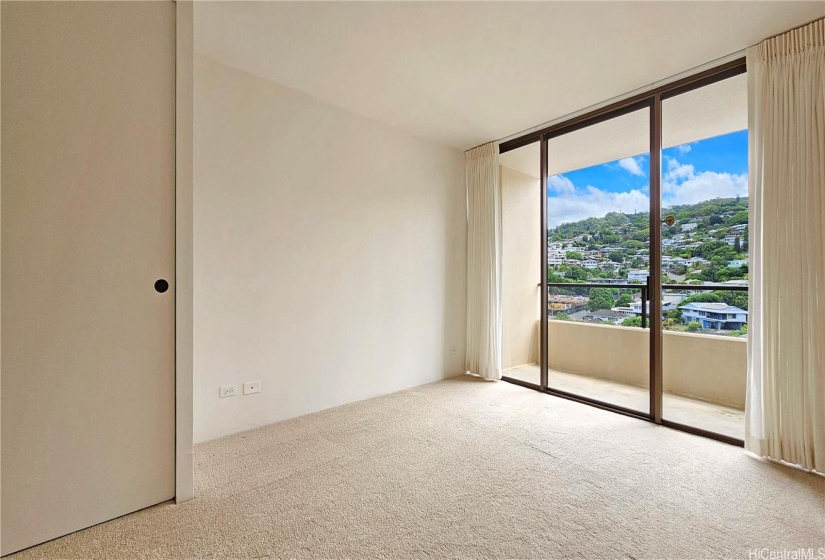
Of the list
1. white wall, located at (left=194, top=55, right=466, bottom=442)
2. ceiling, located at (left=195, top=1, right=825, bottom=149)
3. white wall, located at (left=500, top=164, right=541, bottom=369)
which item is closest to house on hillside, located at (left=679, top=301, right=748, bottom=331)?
white wall, located at (left=500, top=164, right=541, bottom=369)

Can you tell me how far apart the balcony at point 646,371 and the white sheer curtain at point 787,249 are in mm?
466

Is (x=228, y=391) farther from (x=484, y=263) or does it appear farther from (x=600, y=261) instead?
(x=600, y=261)

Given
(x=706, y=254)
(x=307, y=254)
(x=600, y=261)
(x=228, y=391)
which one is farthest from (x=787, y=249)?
(x=228, y=391)

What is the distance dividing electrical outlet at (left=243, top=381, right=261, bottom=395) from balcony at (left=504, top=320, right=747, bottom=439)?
267 centimetres

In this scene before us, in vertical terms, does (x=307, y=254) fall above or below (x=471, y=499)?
above

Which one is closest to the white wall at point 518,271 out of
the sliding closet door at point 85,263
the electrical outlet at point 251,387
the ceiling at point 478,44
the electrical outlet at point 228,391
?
the ceiling at point 478,44

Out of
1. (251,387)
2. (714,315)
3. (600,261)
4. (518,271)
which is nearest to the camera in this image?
(251,387)

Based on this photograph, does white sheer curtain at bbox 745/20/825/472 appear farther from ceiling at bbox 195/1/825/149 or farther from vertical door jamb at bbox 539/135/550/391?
vertical door jamb at bbox 539/135/550/391

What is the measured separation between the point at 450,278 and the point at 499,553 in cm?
297

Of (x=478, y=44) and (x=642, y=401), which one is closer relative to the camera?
(x=478, y=44)

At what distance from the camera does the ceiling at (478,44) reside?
209cm

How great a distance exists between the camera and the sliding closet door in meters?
1.53

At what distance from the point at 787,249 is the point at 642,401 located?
1676mm

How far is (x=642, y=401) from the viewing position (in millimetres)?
3279
